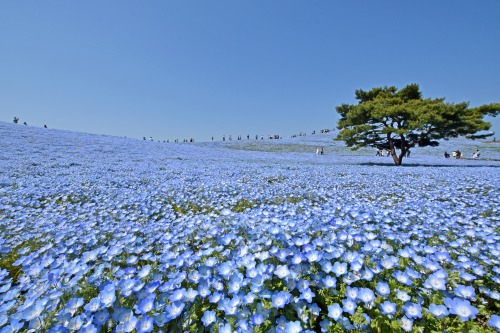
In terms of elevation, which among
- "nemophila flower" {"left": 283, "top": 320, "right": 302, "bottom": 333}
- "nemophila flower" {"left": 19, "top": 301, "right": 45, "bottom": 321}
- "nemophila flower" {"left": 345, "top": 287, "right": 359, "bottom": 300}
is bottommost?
"nemophila flower" {"left": 19, "top": 301, "right": 45, "bottom": 321}

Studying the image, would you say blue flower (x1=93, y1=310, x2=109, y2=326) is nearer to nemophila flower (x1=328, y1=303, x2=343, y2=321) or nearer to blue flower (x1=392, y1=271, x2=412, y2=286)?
nemophila flower (x1=328, y1=303, x2=343, y2=321)

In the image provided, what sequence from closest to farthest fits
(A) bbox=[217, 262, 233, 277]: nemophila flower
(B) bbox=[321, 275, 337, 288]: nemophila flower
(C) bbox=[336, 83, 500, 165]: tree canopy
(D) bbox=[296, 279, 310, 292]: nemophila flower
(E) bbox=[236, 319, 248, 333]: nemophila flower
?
1. (E) bbox=[236, 319, 248, 333]: nemophila flower
2. (D) bbox=[296, 279, 310, 292]: nemophila flower
3. (B) bbox=[321, 275, 337, 288]: nemophila flower
4. (A) bbox=[217, 262, 233, 277]: nemophila flower
5. (C) bbox=[336, 83, 500, 165]: tree canopy

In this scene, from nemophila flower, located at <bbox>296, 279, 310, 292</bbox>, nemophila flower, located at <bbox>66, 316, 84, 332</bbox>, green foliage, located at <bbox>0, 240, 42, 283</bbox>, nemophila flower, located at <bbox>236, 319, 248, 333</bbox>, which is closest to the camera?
nemophila flower, located at <bbox>236, 319, 248, 333</bbox>

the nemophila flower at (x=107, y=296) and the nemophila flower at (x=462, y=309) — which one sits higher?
the nemophila flower at (x=462, y=309)

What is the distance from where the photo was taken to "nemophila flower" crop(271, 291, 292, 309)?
1.65 meters

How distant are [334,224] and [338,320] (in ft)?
5.07

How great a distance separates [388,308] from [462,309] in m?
0.43

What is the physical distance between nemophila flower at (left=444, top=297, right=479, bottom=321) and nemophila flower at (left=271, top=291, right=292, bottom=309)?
101cm

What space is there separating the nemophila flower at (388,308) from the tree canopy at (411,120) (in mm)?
15836

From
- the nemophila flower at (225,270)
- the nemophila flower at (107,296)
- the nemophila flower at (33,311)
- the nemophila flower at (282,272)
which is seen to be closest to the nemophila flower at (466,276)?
the nemophila flower at (282,272)

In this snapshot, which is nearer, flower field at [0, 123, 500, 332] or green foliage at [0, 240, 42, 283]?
flower field at [0, 123, 500, 332]

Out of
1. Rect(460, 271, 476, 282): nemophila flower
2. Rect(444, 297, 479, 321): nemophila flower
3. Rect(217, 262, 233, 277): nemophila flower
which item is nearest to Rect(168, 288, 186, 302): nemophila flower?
Rect(217, 262, 233, 277): nemophila flower

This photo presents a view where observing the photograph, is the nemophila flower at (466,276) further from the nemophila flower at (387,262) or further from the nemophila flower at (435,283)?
the nemophila flower at (387,262)

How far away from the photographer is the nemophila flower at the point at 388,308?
5.37 ft
